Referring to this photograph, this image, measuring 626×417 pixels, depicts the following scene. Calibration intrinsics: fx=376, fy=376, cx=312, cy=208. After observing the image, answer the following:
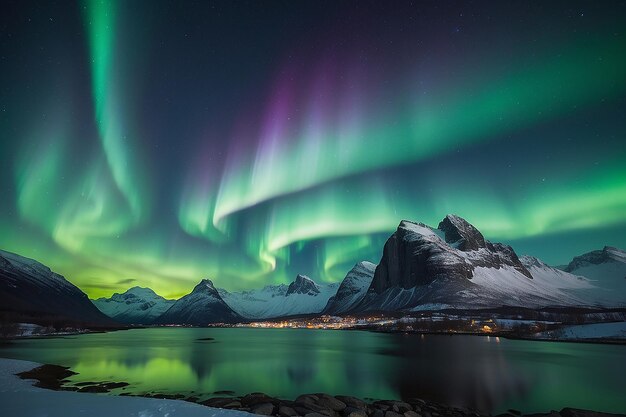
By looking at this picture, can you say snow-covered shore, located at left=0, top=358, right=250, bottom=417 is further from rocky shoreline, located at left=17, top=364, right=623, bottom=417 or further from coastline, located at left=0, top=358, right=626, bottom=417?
rocky shoreline, located at left=17, top=364, right=623, bottom=417

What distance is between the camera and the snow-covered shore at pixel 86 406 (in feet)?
81.9

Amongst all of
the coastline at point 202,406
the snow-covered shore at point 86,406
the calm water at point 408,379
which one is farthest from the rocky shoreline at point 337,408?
the calm water at point 408,379

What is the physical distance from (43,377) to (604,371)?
87.3m

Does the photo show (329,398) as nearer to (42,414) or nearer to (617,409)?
(42,414)

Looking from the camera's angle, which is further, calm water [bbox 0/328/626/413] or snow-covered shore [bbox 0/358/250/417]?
calm water [bbox 0/328/626/413]

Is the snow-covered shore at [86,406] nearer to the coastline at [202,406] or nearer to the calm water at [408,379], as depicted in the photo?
the coastline at [202,406]

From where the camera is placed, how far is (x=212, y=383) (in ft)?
164

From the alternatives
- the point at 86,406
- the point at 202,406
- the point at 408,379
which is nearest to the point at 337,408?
the point at 202,406

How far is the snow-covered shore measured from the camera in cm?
2497

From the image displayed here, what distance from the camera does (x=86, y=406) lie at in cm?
2709

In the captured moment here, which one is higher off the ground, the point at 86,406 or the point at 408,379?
the point at 86,406

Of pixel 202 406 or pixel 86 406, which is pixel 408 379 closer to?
pixel 202 406

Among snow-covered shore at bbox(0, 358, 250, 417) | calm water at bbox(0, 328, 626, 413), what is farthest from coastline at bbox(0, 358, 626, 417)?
calm water at bbox(0, 328, 626, 413)

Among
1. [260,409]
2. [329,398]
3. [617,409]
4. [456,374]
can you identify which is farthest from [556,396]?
[260,409]
